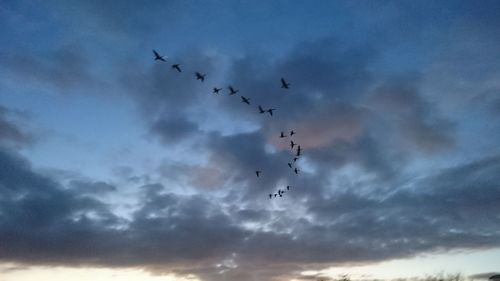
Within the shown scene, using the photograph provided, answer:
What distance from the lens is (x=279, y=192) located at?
69.8 m

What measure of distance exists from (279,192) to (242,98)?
62.8 feet

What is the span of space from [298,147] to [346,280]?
52609mm

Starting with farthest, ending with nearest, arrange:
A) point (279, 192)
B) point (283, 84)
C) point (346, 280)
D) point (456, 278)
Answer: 1. point (346, 280)
2. point (456, 278)
3. point (279, 192)
4. point (283, 84)

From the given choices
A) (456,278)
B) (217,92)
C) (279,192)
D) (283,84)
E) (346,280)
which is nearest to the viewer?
(283,84)

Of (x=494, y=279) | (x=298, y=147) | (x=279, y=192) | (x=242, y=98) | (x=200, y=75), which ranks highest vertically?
(x=200, y=75)

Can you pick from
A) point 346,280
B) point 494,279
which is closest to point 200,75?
point 346,280

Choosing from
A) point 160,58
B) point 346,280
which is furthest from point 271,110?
point 346,280

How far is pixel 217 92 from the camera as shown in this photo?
64.2 metres

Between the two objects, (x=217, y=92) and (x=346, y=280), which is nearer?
(x=217, y=92)

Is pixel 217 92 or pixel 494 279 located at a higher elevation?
pixel 217 92

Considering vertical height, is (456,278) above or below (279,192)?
below

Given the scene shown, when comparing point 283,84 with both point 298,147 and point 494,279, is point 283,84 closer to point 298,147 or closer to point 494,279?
point 298,147

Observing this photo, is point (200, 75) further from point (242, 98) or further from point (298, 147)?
point (298, 147)

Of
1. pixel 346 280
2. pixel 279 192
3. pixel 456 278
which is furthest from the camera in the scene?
pixel 346 280
